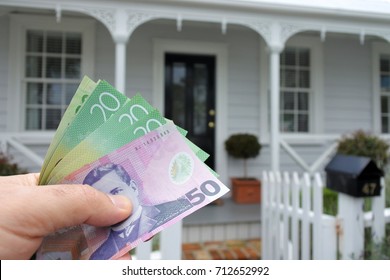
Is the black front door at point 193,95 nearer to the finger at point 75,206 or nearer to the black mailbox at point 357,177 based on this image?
the black mailbox at point 357,177

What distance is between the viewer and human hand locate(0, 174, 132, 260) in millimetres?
816

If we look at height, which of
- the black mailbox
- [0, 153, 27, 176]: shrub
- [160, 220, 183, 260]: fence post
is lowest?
[160, 220, 183, 260]: fence post

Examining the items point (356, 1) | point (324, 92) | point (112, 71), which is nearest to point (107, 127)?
point (112, 71)

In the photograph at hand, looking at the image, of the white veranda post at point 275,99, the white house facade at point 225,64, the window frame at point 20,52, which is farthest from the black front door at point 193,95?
the window frame at point 20,52

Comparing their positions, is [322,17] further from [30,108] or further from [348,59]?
[30,108]

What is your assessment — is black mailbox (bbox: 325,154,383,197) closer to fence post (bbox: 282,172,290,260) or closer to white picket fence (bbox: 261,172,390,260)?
white picket fence (bbox: 261,172,390,260)

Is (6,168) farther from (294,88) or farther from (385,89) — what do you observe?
(385,89)

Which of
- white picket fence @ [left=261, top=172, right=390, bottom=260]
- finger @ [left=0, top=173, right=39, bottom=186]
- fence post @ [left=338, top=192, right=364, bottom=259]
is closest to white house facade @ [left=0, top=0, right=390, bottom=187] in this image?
white picket fence @ [left=261, top=172, right=390, bottom=260]

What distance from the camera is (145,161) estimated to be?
888 mm

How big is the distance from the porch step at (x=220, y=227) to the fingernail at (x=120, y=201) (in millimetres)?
3219

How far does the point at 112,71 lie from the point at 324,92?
14.4 feet

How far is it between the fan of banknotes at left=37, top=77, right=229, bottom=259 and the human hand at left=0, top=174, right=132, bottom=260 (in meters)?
0.04

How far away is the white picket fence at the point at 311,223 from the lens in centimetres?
212

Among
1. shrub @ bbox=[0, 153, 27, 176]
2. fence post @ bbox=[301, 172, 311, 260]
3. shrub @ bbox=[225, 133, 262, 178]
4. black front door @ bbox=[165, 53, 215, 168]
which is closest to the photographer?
fence post @ bbox=[301, 172, 311, 260]
